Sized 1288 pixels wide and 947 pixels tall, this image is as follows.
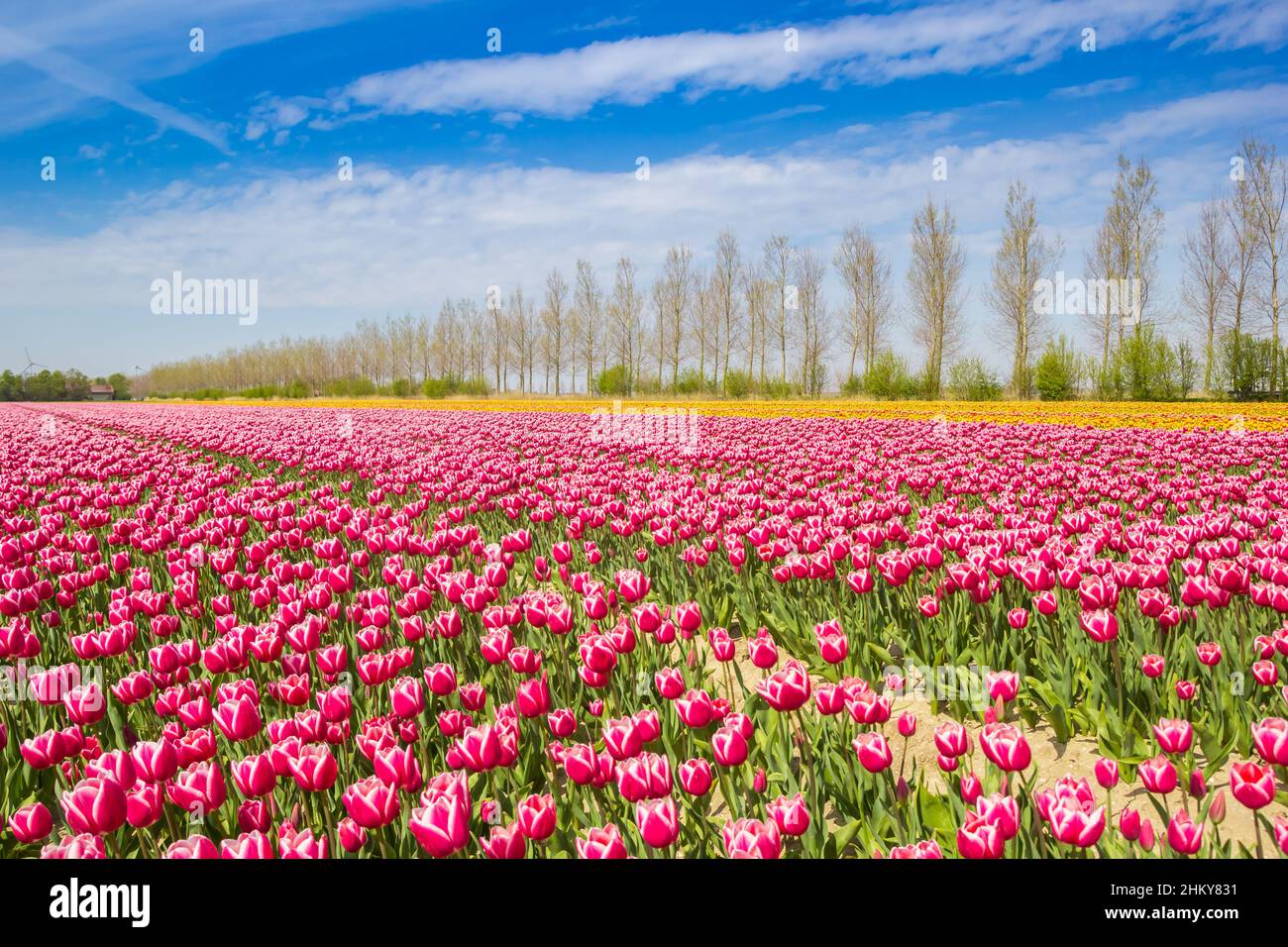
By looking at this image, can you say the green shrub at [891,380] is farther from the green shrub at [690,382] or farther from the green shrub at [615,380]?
the green shrub at [615,380]

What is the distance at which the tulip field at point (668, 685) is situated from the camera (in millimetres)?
2201

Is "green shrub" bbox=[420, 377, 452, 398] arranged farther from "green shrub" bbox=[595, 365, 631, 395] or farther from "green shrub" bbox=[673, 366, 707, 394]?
"green shrub" bbox=[673, 366, 707, 394]

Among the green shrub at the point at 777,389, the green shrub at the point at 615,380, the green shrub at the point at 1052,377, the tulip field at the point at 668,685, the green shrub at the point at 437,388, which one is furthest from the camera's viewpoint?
the green shrub at the point at 437,388

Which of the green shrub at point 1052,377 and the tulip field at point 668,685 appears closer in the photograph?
the tulip field at point 668,685

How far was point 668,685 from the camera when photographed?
2947 mm

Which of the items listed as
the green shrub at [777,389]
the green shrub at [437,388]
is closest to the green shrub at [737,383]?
the green shrub at [777,389]

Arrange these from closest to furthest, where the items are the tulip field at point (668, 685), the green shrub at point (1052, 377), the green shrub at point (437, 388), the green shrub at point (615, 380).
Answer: the tulip field at point (668, 685) → the green shrub at point (1052, 377) → the green shrub at point (615, 380) → the green shrub at point (437, 388)

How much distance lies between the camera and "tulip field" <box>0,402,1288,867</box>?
2201 millimetres

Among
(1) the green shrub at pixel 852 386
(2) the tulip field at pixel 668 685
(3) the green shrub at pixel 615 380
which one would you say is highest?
(3) the green shrub at pixel 615 380

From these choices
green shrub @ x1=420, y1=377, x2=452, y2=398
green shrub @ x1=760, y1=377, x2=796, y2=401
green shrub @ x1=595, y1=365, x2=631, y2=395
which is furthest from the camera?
green shrub @ x1=420, y1=377, x2=452, y2=398

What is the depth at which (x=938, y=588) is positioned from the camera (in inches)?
174

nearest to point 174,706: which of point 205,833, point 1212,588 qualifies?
point 205,833

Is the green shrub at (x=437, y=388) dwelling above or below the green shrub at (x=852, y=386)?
above

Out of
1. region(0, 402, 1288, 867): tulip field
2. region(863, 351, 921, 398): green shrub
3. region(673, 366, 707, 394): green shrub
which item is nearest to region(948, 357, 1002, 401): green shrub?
region(863, 351, 921, 398): green shrub
